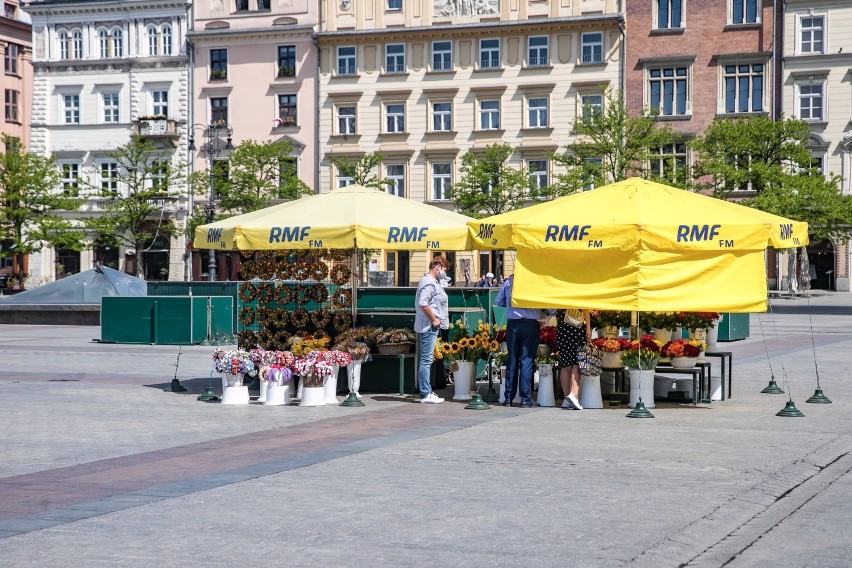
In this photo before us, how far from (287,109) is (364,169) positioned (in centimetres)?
706

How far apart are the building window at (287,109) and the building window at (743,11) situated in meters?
22.2

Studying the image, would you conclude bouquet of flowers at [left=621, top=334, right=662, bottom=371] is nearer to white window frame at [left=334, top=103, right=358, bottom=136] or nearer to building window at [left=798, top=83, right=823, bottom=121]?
building window at [left=798, top=83, right=823, bottom=121]

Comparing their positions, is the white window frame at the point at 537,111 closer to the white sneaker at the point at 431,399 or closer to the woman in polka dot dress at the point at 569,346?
the white sneaker at the point at 431,399

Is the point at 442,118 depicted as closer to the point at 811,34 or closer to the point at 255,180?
the point at 255,180

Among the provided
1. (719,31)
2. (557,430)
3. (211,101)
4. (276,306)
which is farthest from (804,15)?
(557,430)

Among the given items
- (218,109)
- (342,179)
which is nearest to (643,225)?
(342,179)

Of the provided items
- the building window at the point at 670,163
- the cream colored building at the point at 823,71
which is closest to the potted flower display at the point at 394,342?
the building window at the point at 670,163

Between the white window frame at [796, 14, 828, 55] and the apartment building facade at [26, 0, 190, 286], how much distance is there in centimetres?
3064

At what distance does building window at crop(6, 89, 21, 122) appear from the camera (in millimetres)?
77312

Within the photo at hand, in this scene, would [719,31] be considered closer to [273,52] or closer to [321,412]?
[273,52]

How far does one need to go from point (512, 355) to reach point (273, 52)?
5243cm

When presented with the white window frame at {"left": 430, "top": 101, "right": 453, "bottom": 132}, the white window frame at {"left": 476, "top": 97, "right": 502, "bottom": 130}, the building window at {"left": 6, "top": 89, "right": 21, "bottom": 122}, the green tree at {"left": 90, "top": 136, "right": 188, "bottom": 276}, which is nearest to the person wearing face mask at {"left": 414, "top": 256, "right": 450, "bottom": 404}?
the white window frame at {"left": 476, "top": 97, "right": 502, "bottom": 130}

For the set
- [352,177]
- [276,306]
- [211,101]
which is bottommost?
[276,306]

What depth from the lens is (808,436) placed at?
1219cm
